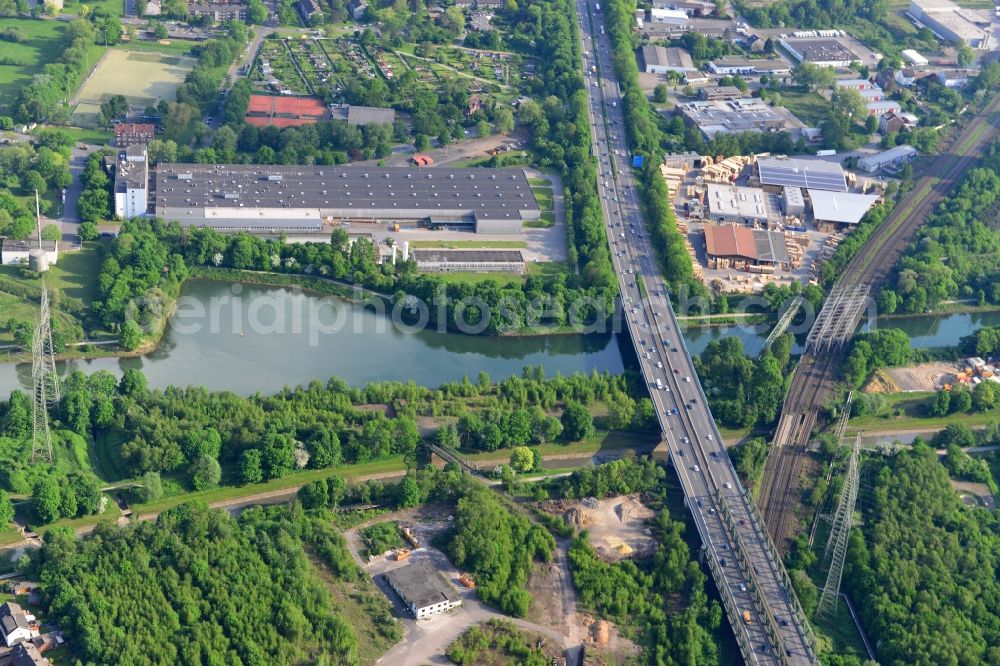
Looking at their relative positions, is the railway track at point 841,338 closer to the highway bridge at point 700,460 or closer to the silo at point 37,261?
the highway bridge at point 700,460

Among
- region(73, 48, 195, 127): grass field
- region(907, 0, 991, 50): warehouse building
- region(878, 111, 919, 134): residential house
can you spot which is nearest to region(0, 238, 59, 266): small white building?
region(73, 48, 195, 127): grass field

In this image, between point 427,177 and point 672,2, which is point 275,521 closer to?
point 427,177

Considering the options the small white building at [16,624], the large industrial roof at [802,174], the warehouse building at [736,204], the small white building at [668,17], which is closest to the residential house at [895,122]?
the large industrial roof at [802,174]

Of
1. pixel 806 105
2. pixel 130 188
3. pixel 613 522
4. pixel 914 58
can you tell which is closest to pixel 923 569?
pixel 613 522

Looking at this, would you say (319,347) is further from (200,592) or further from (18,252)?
(200,592)

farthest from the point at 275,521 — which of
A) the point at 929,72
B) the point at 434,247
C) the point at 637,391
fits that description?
the point at 929,72

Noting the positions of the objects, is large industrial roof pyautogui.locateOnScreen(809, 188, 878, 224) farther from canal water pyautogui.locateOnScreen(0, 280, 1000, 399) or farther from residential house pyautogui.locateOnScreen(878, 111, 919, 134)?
residential house pyautogui.locateOnScreen(878, 111, 919, 134)
